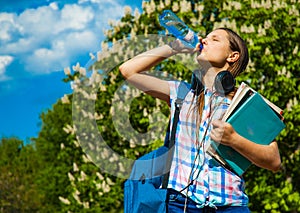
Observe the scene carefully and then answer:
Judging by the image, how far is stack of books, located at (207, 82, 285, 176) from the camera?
2.56 meters

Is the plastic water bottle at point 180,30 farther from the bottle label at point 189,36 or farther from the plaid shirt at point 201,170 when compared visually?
the plaid shirt at point 201,170

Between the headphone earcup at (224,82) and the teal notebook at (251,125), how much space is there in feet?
0.50

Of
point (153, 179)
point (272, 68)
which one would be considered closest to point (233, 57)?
point (153, 179)

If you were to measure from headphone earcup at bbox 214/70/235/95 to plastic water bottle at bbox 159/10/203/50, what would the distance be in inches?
7.6

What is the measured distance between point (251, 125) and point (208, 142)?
0.21 metres

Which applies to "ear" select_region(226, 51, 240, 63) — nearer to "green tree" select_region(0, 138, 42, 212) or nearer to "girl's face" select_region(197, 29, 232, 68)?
"girl's face" select_region(197, 29, 232, 68)

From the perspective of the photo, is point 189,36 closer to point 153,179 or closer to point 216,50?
point 216,50

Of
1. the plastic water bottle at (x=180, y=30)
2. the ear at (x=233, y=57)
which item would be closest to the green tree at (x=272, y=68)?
the plastic water bottle at (x=180, y=30)

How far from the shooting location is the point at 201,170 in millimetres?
2635

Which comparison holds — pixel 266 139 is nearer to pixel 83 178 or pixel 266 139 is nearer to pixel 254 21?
pixel 254 21

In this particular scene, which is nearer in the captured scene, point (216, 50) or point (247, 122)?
point (247, 122)

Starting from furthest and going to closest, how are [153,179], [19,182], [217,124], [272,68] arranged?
[19,182], [272,68], [153,179], [217,124]

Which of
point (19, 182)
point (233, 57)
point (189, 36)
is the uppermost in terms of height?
point (19, 182)

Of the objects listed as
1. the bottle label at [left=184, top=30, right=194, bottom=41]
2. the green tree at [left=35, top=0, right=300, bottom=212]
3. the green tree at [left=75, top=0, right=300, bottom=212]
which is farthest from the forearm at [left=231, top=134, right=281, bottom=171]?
the green tree at [left=75, top=0, right=300, bottom=212]
